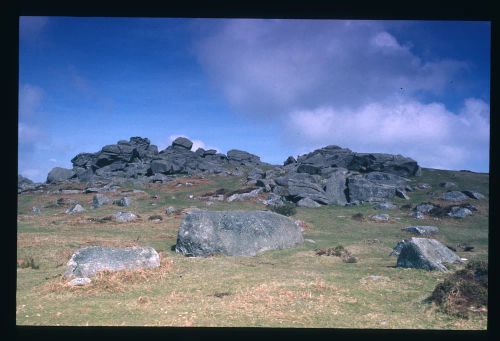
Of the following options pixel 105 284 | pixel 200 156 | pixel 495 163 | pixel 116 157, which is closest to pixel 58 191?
pixel 116 157

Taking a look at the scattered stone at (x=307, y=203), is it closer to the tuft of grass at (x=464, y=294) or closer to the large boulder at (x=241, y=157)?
the tuft of grass at (x=464, y=294)

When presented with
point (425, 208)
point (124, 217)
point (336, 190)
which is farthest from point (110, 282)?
point (336, 190)

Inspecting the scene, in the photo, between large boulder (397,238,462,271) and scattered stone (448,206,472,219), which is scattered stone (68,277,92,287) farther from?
scattered stone (448,206,472,219)

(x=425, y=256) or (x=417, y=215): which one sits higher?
(x=417, y=215)

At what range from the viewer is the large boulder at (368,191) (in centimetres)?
6022

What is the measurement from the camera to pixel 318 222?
140 ft

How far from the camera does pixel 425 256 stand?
67.3ft

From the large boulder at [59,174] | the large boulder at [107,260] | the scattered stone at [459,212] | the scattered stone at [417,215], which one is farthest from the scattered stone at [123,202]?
the large boulder at [59,174]

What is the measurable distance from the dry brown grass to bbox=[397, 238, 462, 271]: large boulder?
42.2 feet

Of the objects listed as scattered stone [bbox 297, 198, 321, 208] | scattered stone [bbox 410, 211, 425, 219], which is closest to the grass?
scattered stone [bbox 410, 211, 425, 219]

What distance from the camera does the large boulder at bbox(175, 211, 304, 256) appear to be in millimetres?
24936

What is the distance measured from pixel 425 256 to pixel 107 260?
16.3m

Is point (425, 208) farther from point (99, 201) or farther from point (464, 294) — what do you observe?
point (99, 201)

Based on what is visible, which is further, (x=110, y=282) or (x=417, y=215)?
(x=417, y=215)
